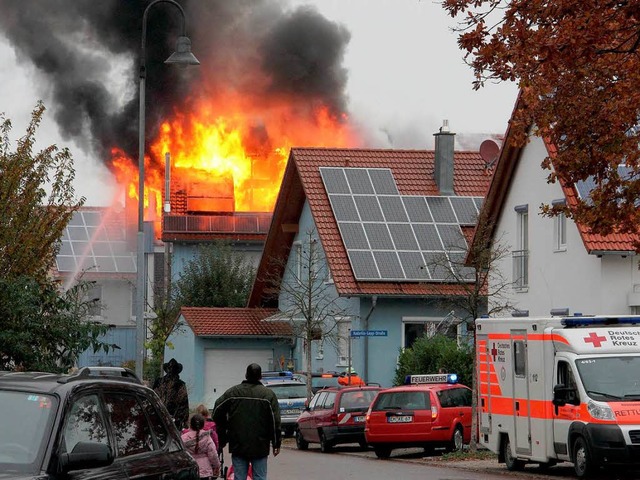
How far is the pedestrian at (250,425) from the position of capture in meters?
14.9

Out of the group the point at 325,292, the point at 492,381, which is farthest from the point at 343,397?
the point at 325,292

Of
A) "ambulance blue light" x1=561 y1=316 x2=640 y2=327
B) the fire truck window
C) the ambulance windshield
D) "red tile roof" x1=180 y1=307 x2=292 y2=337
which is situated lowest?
the ambulance windshield

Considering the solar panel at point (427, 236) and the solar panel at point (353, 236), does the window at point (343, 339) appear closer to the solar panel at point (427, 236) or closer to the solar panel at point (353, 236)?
the solar panel at point (353, 236)

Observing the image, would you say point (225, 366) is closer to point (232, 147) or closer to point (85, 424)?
point (232, 147)

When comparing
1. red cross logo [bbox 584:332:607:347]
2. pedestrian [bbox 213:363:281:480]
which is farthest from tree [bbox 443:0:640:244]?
pedestrian [bbox 213:363:281:480]

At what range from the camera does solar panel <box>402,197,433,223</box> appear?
157 feet

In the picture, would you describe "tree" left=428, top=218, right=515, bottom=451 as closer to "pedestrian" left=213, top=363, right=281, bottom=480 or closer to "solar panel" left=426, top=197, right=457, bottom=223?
"solar panel" left=426, top=197, right=457, bottom=223

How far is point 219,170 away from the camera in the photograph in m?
71.9

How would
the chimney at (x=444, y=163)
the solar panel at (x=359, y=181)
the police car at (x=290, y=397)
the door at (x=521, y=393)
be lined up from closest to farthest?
the door at (x=521, y=393)
the police car at (x=290, y=397)
the solar panel at (x=359, y=181)
the chimney at (x=444, y=163)

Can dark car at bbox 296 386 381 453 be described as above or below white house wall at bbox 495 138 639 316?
below

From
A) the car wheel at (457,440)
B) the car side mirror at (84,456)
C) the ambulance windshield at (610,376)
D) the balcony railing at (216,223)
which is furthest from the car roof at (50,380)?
the balcony railing at (216,223)

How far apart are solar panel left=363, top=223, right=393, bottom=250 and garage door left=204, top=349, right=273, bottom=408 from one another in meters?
8.95

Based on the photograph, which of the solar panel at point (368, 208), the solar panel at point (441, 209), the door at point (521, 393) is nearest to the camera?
the door at point (521, 393)

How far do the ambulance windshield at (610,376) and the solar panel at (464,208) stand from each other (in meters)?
26.2
